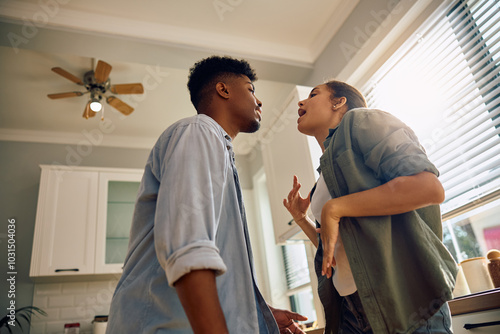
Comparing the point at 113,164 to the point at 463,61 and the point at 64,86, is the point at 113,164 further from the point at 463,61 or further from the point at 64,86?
the point at 463,61

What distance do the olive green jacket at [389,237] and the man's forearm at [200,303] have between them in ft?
1.41

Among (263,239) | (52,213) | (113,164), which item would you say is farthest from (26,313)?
(263,239)

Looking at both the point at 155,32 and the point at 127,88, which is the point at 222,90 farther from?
the point at 127,88

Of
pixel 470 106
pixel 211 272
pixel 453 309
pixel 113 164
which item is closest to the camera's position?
pixel 211 272

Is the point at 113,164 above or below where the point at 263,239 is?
above

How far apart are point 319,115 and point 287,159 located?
4.31ft

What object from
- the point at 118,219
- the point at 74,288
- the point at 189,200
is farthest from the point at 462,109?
the point at 74,288

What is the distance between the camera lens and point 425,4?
2.24m

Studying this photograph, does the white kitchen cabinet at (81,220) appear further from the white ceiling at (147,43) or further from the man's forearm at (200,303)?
the man's forearm at (200,303)

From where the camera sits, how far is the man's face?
1.24 metres

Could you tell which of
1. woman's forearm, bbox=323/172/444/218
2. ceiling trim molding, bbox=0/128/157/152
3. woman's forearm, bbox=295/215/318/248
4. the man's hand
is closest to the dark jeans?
the man's hand

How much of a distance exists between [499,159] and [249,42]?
Answer: 1941 mm

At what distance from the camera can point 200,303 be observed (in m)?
0.64

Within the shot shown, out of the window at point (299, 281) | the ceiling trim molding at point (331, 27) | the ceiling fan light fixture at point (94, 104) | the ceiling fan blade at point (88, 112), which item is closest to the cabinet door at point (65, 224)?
the ceiling fan blade at point (88, 112)
